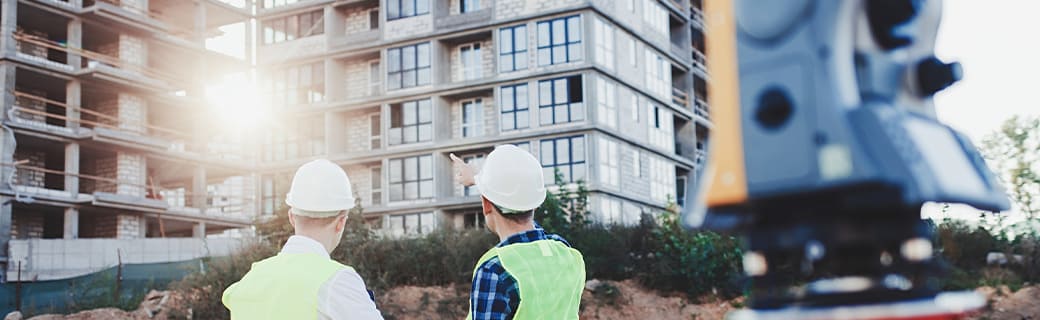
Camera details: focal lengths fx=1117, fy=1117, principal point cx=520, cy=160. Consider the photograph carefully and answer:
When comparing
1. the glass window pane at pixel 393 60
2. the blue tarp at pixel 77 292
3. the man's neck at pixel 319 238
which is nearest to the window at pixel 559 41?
the glass window pane at pixel 393 60

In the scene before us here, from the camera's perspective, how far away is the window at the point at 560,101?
4156 cm

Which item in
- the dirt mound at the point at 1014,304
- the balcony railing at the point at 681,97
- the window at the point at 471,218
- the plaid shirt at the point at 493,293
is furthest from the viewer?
the balcony railing at the point at 681,97

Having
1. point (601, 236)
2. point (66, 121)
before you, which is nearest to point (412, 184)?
point (66, 121)

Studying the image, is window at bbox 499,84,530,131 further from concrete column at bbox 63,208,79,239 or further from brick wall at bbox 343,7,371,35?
concrete column at bbox 63,208,79,239

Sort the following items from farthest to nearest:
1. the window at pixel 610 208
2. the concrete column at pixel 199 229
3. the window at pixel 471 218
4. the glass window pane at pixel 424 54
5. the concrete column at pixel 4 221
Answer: the concrete column at pixel 199 229 → the glass window pane at pixel 424 54 → the window at pixel 471 218 → the window at pixel 610 208 → the concrete column at pixel 4 221

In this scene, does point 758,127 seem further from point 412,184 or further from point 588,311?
point 412,184

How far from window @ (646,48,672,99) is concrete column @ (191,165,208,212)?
18.8 m

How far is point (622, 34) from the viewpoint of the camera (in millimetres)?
44094

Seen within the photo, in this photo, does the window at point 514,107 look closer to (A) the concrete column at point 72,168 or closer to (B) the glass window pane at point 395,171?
(B) the glass window pane at point 395,171

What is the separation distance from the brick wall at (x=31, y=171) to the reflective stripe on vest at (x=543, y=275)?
38630 millimetres

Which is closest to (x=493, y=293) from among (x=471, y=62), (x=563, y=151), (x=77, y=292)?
(x=77, y=292)

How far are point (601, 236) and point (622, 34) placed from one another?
20.2 metres

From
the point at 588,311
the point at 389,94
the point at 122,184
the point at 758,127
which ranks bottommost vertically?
the point at 588,311

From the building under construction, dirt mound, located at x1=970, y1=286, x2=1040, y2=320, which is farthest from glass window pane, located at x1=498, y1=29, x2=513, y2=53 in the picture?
dirt mound, located at x1=970, y1=286, x2=1040, y2=320
